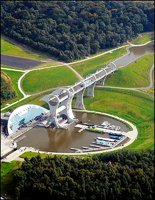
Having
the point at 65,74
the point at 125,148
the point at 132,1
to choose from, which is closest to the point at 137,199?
the point at 125,148

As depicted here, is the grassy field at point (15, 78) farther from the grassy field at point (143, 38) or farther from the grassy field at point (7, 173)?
the grassy field at point (143, 38)

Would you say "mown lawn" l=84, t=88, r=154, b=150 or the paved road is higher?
the paved road

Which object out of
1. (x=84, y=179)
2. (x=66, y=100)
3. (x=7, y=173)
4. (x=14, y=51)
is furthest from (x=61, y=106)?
(x=14, y=51)

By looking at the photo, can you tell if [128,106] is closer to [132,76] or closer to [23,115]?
[132,76]

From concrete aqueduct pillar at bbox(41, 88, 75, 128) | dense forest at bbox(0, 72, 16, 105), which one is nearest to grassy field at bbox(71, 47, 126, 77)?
dense forest at bbox(0, 72, 16, 105)

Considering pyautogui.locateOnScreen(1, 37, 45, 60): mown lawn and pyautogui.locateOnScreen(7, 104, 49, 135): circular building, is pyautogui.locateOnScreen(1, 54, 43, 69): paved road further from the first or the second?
pyautogui.locateOnScreen(7, 104, 49, 135): circular building
